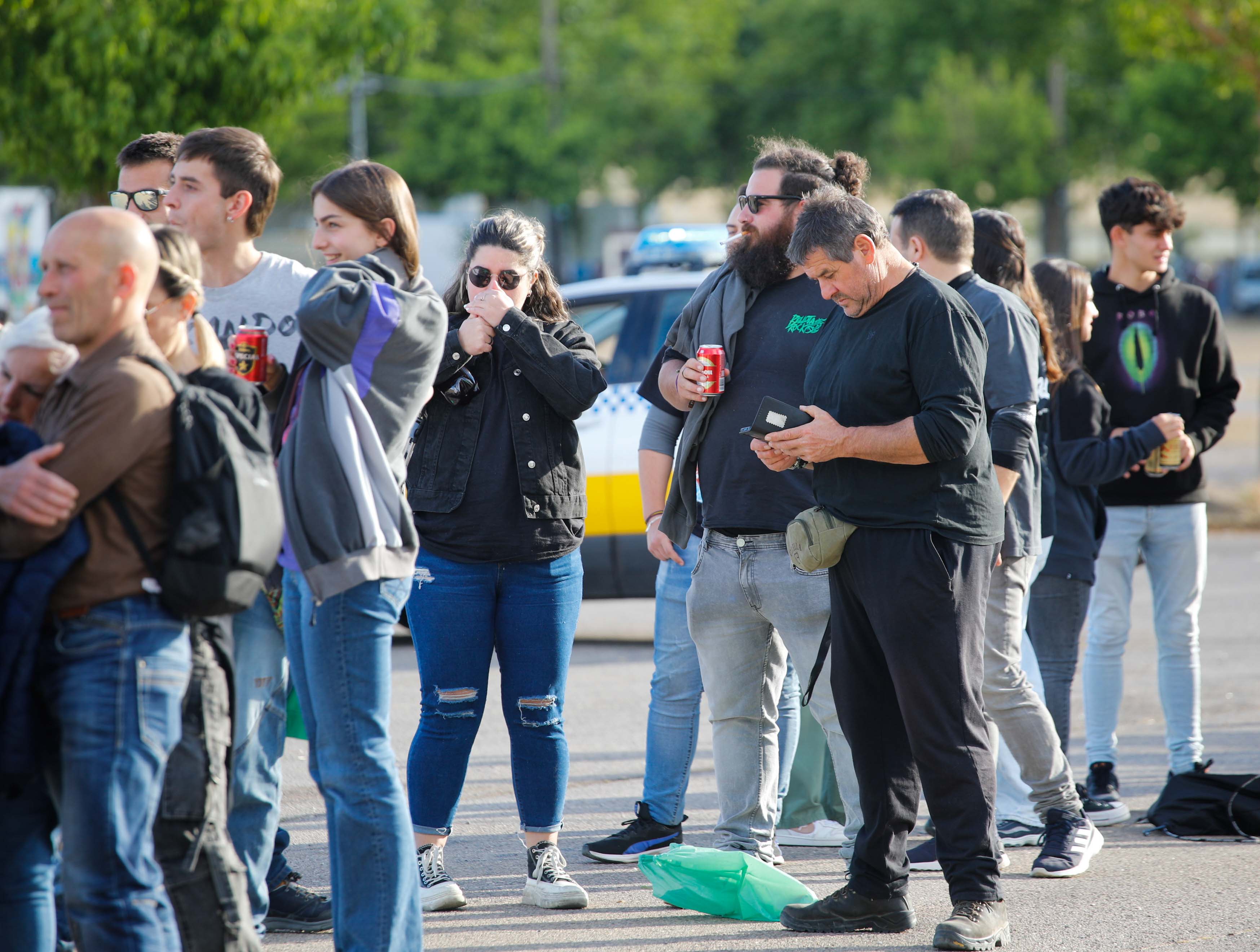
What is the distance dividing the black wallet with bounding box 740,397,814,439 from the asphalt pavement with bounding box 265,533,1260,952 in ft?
4.59

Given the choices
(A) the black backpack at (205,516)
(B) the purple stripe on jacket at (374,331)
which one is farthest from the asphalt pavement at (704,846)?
(B) the purple stripe on jacket at (374,331)

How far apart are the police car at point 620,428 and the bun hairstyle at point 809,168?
2921mm

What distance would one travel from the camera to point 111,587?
101 inches

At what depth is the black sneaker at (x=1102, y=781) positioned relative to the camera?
5094 mm

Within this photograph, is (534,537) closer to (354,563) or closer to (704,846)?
(354,563)

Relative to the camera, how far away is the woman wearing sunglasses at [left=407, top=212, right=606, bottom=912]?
402 cm

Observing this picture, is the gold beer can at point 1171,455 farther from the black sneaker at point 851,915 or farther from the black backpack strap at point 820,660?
the black sneaker at point 851,915

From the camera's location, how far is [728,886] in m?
3.96

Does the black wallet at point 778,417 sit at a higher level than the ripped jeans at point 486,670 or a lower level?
higher

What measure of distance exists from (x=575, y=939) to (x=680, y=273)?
487 centimetres

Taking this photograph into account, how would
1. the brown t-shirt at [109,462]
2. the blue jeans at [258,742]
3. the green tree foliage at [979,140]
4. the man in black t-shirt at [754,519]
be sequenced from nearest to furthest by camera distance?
1. the brown t-shirt at [109,462]
2. the blue jeans at [258,742]
3. the man in black t-shirt at [754,519]
4. the green tree foliage at [979,140]

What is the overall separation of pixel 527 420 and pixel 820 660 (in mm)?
1104

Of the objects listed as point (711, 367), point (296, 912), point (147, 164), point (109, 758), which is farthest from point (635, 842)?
point (147, 164)

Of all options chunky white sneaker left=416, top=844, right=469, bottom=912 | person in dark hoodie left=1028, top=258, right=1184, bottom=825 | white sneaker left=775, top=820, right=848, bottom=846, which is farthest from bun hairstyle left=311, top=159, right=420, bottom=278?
person in dark hoodie left=1028, top=258, right=1184, bottom=825
